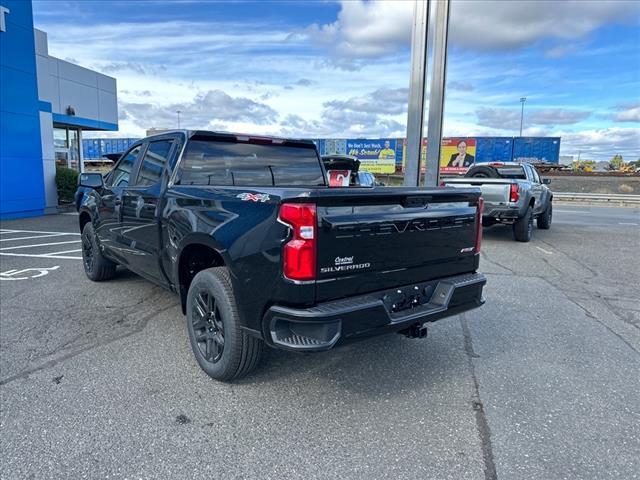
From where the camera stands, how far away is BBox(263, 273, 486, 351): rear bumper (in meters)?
2.73

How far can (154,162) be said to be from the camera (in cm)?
457

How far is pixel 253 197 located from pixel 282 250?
451 mm

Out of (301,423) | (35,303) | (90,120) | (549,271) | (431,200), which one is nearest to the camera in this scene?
(301,423)

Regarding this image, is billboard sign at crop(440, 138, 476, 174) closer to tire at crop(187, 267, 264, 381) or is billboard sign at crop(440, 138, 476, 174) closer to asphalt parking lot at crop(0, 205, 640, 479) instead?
asphalt parking lot at crop(0, 205, 640, 479)

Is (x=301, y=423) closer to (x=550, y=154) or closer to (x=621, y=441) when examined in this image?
(x=621, y=441)

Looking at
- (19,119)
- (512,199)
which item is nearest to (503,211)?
(512,199)

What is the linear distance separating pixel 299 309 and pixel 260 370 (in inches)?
46.2

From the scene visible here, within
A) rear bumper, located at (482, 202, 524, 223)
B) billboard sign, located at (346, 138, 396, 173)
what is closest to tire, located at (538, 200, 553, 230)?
rear bumper, located at (482, 202, 524, 223)

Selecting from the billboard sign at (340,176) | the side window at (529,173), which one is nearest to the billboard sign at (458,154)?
the side window at (529,173)

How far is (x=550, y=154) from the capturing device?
4209 cm

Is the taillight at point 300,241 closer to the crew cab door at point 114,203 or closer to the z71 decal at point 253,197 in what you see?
the z71 decal at point 253,197

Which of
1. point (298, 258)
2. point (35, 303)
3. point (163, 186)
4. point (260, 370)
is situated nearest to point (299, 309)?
point (298, 258)

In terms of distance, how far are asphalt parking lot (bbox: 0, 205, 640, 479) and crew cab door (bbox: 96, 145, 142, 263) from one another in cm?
67

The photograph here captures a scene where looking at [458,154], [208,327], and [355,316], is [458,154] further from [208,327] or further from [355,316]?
[355,316]
